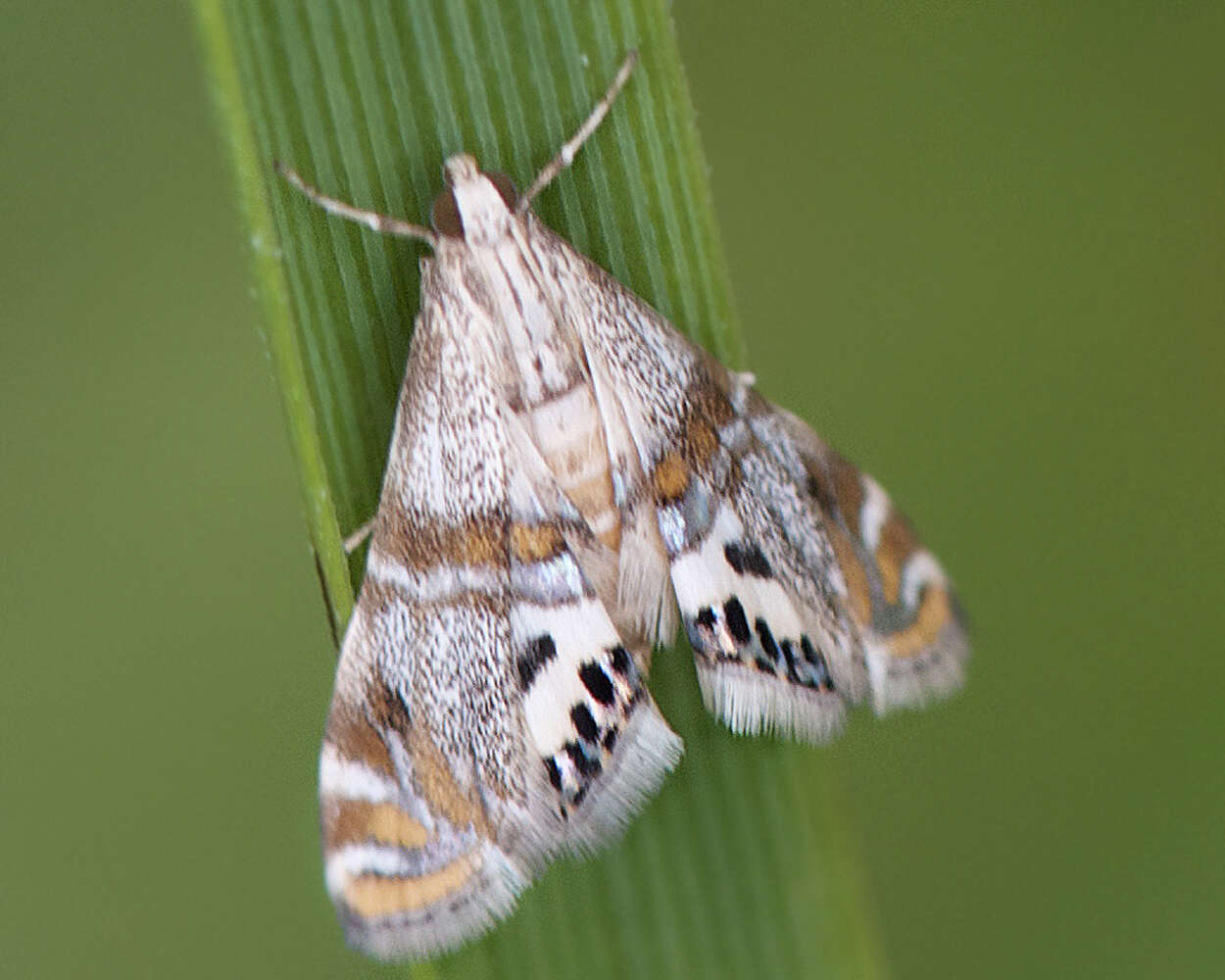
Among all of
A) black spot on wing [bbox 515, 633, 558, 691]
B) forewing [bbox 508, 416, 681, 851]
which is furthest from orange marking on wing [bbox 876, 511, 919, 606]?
black spot on wing [bbox 515, 633, 558, 691]

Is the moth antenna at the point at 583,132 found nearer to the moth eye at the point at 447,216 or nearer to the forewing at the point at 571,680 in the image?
the moth eye at the point at 447,216

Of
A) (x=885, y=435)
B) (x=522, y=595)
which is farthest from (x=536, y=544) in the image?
(x=885, y=435)

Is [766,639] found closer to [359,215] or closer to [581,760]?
[581,760]

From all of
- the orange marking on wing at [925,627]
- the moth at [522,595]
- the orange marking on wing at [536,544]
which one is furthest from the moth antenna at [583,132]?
the orange marking on wing at [925,627]

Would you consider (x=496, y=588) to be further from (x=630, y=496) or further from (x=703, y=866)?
(x=703, y=866)

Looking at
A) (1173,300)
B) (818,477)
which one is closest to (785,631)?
(818,477)

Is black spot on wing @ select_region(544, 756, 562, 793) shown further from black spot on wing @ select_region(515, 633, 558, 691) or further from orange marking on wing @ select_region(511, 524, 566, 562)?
orange marking on wing @ select_region(511, 524, 566, 562)
